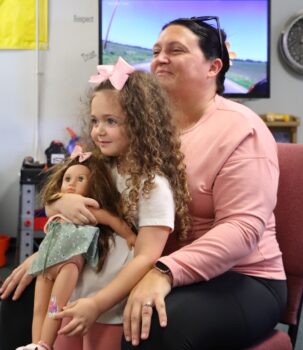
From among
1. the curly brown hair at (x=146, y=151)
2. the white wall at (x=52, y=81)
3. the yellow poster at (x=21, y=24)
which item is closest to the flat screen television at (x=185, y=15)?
the white wall at (x=52, y=81)

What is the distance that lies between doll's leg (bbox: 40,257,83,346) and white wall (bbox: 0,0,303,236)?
7.09ft

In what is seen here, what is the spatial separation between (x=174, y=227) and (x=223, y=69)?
0.52 meters

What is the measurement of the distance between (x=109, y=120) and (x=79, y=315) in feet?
1.47

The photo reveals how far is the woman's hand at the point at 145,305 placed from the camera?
2.99 feet

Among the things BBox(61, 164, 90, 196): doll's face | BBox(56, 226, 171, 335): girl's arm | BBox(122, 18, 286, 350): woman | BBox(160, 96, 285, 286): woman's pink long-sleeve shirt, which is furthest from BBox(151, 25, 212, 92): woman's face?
BBox(56, 226, 171, 335): girl's arm

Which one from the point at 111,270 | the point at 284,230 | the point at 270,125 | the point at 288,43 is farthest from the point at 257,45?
the point at 111,270

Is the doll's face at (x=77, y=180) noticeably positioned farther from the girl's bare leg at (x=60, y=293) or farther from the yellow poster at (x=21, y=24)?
the yellow poster at (x=21, y=24)

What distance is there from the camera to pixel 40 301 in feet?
3.59

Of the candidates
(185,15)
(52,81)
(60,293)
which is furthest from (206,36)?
(52,81)

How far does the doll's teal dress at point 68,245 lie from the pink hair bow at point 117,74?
347mm

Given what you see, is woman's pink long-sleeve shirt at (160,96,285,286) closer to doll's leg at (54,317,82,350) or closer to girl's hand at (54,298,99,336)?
girl's hand at (54,298,99,336)

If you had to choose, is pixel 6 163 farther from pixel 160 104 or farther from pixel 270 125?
pixel 160 104

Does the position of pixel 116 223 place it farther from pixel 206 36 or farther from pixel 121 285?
pixel 206 36

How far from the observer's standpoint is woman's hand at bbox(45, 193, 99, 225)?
1.09 m
